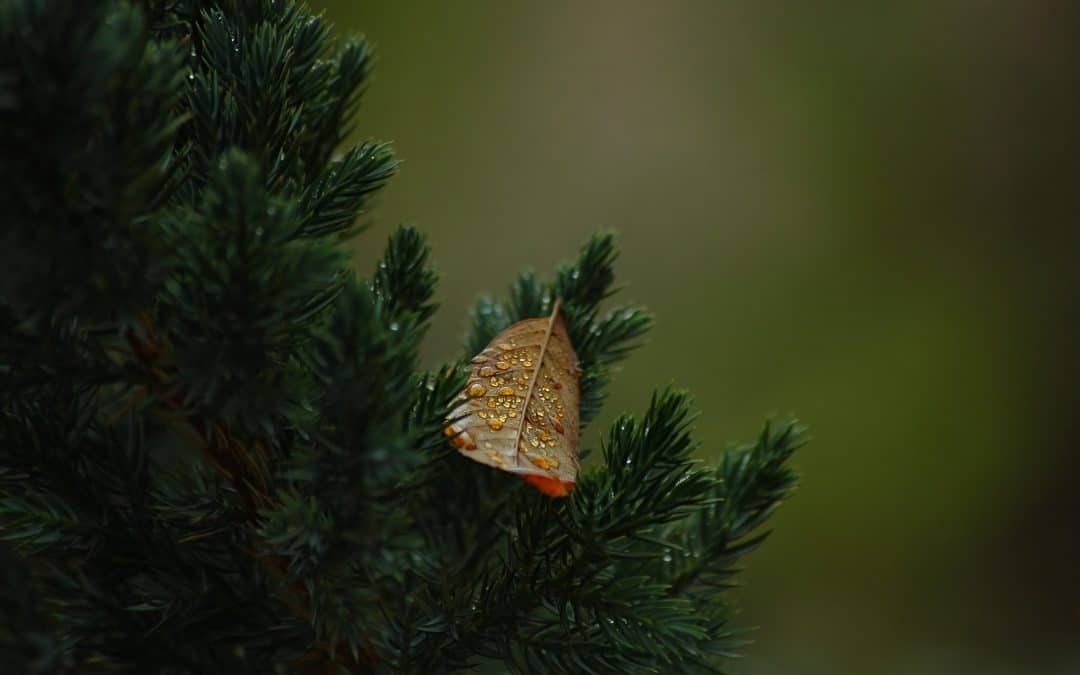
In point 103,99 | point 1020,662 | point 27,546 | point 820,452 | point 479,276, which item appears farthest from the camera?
point 479,276

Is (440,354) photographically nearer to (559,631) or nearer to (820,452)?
(820,452)

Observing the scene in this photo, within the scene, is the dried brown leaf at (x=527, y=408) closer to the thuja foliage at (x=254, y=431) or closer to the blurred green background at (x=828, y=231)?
the thuja foliage at (x=254, y=431)

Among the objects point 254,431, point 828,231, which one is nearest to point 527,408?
point 254,431

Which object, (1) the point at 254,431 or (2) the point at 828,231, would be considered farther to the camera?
(2) the point at 828,231

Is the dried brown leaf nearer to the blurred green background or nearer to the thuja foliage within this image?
the thuja foliage

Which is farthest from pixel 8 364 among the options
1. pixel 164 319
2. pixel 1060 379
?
pixel 1060 379

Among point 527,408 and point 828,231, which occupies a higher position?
point 828,231

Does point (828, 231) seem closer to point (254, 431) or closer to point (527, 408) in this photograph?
point (527, 408)
